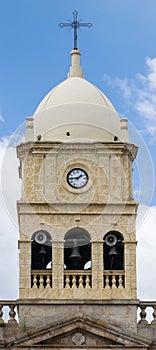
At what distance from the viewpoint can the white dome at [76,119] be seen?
49.2m

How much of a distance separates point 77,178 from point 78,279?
11.2 ft

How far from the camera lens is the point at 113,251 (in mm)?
48438

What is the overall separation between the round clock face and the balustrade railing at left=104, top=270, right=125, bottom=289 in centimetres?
305

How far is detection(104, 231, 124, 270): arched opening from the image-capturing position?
4850cm

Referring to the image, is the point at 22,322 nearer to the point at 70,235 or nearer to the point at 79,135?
the point at 70,235

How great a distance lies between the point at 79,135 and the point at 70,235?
3.34 m

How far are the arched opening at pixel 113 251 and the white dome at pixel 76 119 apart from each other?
3250 mm

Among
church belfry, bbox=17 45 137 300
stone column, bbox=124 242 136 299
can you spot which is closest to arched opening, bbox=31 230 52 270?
church belfry, bbox=17 45 137 300

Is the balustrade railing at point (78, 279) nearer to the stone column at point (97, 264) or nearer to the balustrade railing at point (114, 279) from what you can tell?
the stone column at point (97, 264)

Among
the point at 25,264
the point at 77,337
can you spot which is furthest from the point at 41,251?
the point at 77,337

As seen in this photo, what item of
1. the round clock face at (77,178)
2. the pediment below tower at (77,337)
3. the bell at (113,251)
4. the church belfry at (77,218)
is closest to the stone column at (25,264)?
the church belfry at (77,218)

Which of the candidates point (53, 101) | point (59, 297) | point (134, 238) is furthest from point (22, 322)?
point (53, 101)

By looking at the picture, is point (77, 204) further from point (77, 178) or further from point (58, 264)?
point (58, 264)

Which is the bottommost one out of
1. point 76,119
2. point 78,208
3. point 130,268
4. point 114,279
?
point 114,279
